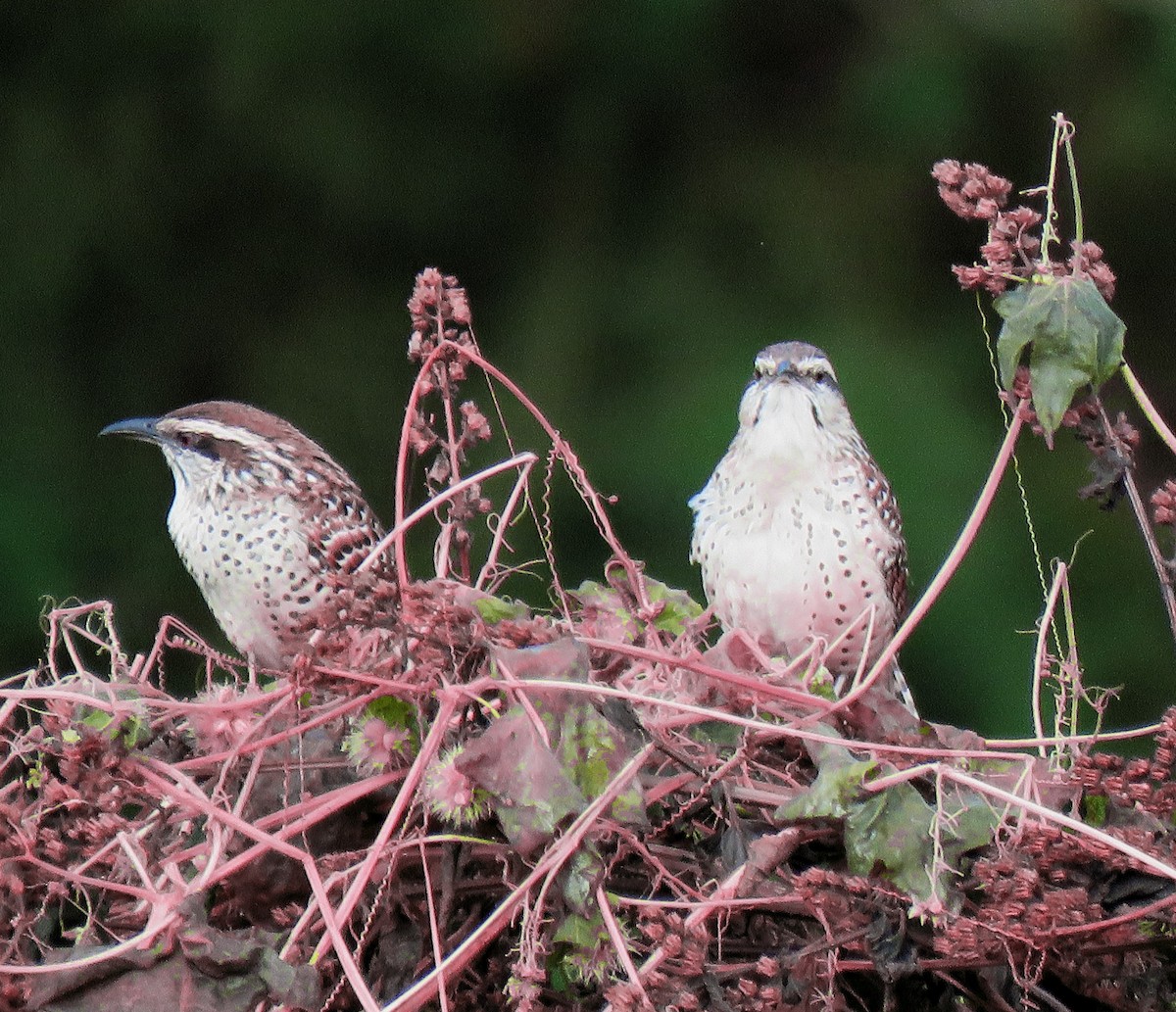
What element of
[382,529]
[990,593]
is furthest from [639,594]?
[990,593]

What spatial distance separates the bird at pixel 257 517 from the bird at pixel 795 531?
49cm

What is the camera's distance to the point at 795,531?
8.00 ft

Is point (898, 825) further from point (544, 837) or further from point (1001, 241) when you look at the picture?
point (1001, 241)

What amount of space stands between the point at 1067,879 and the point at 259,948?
1.92ft

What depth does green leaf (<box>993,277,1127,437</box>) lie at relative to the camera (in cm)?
133

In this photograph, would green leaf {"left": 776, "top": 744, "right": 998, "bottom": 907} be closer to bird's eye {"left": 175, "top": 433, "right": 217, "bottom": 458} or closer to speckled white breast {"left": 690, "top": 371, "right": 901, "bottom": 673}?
speckled white breast {"left": 690, "top": 371, "right": 901, "bottom": 673}

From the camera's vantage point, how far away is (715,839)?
57.5 inches

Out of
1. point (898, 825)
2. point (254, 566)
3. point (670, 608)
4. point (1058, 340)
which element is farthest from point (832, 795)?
point (254, 566)

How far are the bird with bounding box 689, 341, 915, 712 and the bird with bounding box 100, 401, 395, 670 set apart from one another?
1.60ft

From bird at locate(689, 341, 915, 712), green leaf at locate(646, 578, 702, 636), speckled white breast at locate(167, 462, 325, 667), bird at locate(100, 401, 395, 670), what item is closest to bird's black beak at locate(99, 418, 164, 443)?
bird at locate(100, 401, 395, 670)

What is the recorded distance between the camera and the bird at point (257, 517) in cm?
264

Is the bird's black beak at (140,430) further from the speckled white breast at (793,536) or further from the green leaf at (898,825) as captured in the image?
the green leaf at (898,825)

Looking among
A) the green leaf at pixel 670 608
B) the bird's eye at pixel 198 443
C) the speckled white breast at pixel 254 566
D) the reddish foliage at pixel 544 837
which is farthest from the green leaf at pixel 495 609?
the bird's eye at pixel 198 443

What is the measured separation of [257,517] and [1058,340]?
1.59 meters
